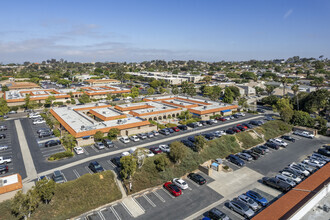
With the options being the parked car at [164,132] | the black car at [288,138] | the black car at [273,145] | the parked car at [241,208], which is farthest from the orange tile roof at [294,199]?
the parked car at [164,132]

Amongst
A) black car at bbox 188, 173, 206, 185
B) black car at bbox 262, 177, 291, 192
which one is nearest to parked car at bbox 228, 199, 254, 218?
black car at bbox 188, 173, 206, 185

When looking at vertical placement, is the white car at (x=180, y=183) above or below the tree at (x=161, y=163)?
below

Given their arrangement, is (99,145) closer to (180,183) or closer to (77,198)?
(77,198)

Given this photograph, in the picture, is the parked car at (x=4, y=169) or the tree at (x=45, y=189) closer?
the tree at (x=45, y=189)

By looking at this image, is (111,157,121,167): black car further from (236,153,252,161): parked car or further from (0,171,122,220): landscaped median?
(236,153,252,161): parked car

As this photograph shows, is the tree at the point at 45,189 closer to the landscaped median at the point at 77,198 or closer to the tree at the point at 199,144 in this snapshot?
the landscaped median at the point at 77,198

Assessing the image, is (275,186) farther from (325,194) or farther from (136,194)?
(136,194)

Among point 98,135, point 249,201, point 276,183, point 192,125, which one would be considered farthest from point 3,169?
point 276,183

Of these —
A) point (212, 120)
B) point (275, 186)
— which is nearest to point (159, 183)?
point (275, 186)
